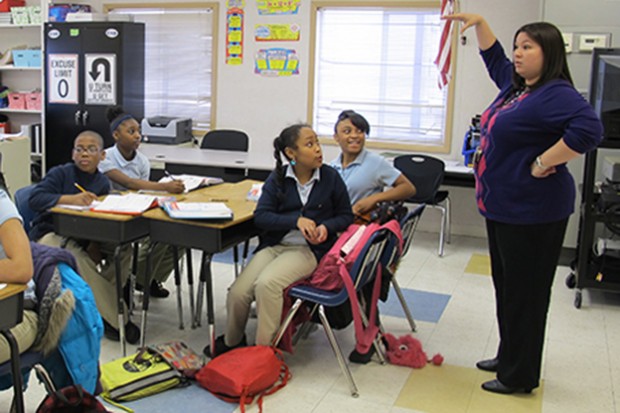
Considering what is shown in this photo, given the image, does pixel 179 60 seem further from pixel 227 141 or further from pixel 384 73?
pixel 384 73

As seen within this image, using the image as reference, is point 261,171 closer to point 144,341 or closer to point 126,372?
point 144,341

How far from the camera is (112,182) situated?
4.18 metres

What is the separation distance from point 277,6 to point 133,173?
3247 mm

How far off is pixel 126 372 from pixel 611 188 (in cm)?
318

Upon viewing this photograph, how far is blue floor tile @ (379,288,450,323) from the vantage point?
429 centimetres

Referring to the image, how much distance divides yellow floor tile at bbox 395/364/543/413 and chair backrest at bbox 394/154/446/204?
2.31 meters

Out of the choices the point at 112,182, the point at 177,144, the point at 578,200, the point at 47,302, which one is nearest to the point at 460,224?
the point at 578,200

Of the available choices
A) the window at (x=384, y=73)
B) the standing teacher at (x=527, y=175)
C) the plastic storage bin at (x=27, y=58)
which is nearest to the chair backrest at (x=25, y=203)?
the standing teacher at (x=527, y=175)

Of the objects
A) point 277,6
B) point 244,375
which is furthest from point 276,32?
point 244,375

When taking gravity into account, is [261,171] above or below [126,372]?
above

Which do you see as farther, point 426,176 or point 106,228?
point 426,176

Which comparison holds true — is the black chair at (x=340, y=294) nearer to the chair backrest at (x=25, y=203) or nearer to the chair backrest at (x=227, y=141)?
the chair backrest at (x=25, y=203)

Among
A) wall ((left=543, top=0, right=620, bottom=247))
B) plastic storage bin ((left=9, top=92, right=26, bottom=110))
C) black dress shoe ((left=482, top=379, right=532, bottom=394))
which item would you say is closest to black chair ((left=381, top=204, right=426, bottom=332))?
black dress shoe ((left=482, top=379, right=532, bottom=394))

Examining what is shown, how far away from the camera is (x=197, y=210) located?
3385mm
